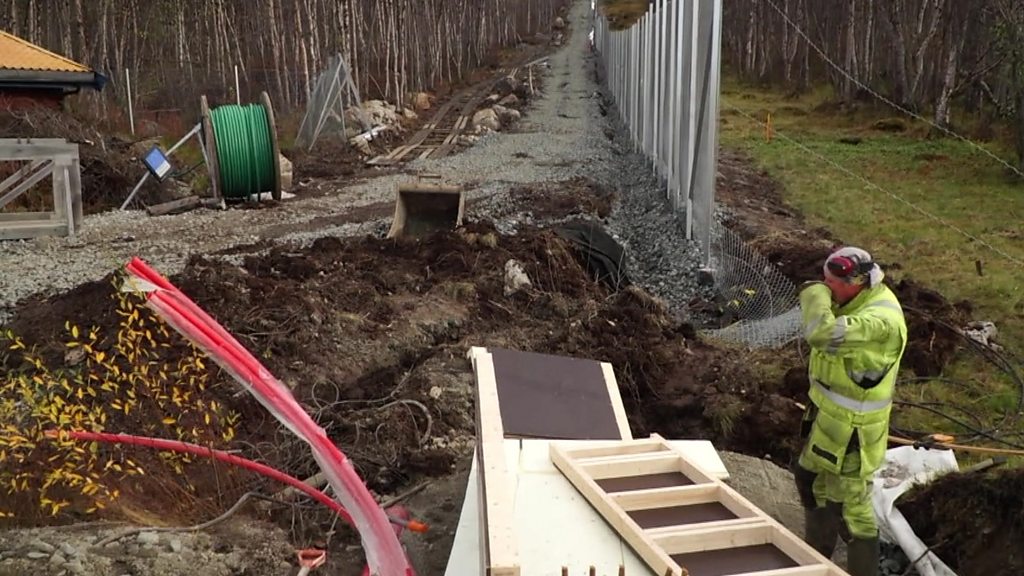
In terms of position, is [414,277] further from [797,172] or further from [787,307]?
[797,172]

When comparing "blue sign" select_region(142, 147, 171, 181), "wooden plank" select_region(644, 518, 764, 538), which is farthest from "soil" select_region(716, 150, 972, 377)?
"blue sign" select_region(142, 147, 171, 181)

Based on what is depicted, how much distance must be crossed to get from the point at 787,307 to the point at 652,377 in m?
1.71

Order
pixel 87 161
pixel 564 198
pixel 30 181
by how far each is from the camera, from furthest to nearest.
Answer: pixel 87 161 → pixel 564 198 → pixel 30 181

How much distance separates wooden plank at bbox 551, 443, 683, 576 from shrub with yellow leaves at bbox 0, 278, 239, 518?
240cm

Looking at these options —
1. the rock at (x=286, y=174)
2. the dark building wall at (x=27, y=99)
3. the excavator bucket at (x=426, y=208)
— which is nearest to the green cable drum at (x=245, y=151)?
the rock at (x=286, y=174)

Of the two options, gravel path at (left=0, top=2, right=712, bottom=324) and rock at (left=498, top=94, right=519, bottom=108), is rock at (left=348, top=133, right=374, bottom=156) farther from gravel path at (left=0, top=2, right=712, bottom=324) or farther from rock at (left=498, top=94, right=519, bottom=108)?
rock at (left=498, top=94, right=519, bottom=108)

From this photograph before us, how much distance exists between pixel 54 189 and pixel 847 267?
11401 millimetres

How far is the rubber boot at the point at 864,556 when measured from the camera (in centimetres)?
436

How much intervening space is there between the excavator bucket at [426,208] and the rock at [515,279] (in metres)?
2.65

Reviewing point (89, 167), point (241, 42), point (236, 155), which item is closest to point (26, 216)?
point (89, 167)

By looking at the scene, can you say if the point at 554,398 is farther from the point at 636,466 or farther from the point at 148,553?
the point at 148,553

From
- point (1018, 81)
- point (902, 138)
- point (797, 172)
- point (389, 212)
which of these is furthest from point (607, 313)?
point (902, 138)

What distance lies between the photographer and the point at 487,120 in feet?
85.8

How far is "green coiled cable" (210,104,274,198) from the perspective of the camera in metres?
14.7
